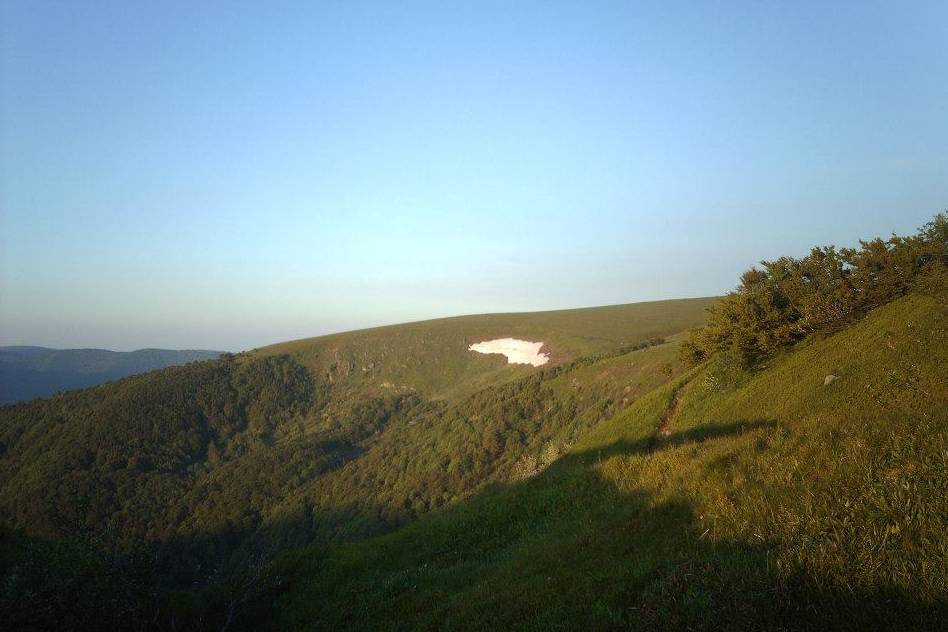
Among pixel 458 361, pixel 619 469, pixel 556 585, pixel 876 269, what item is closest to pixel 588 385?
pixel 876 269

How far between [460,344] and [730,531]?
119m

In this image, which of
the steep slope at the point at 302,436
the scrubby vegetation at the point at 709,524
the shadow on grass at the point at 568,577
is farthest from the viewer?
the steep slope at the point at 302,436

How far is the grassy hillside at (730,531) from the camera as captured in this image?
215 inches

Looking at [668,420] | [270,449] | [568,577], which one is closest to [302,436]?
[270,449]

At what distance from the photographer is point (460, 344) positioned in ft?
412

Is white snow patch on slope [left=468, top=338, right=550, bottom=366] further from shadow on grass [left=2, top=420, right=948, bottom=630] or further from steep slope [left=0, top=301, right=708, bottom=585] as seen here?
shadow on grass [left=2, top=420, right=948, bottom=630]

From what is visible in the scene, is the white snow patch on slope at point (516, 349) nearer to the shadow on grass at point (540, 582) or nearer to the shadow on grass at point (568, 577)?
the shadow on grass at point (568, 577)

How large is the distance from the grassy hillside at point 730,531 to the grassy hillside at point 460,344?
235 feet

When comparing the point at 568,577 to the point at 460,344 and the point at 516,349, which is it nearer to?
the point at 516,349

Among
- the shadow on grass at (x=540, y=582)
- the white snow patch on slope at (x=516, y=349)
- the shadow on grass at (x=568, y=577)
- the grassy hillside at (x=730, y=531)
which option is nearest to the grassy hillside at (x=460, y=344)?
the white snow patch on slope at (x=516, y=349)

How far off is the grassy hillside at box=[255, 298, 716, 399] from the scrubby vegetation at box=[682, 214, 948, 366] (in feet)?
211

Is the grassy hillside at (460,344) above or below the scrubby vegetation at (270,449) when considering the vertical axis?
above

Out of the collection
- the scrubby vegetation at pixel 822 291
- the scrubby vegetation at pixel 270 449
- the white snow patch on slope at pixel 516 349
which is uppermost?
the scrubby vegetation at pixel 822 291

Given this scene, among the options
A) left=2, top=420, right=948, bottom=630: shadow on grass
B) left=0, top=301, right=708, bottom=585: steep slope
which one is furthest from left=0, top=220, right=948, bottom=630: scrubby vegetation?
left=0, top=301, right=708, bottom=585: steep slope
